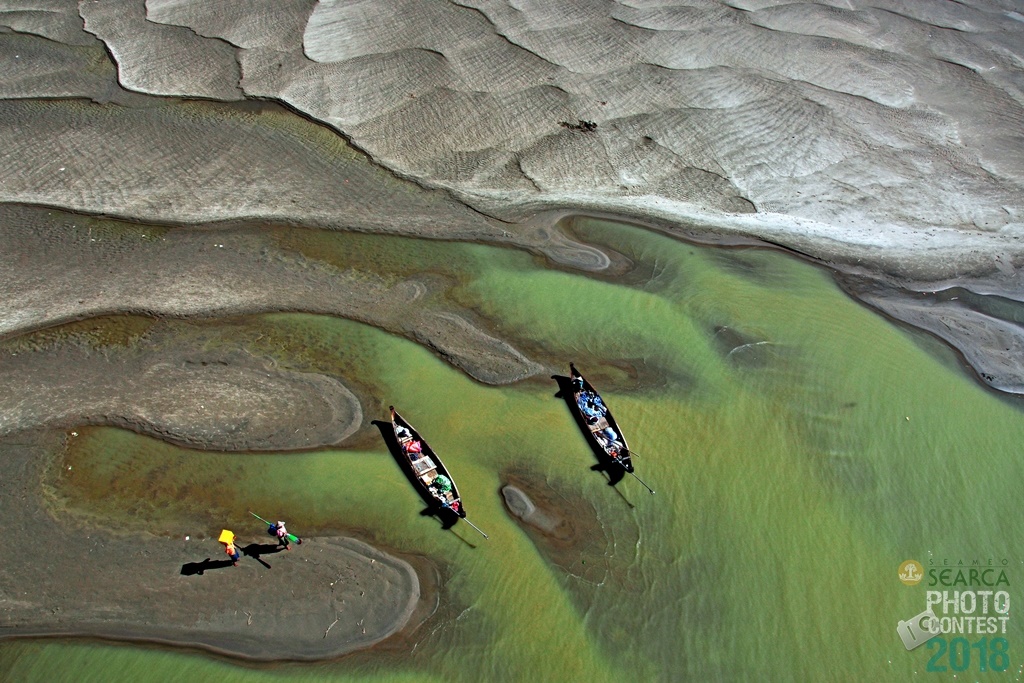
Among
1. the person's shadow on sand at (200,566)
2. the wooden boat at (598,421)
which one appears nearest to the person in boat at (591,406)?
the wooden boat at (598,421)

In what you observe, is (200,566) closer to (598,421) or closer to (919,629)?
(598,421)

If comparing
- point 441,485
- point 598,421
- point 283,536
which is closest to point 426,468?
point 441,485

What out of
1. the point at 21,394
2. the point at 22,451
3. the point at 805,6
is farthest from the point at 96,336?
the point at 805,6

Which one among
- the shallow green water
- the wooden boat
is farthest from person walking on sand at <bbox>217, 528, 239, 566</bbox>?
the wooden boat

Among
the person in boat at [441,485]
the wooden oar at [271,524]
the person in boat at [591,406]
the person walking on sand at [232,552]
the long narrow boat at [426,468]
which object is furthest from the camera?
the person in boat at [591,406]

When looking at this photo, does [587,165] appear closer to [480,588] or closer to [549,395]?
[549,395]

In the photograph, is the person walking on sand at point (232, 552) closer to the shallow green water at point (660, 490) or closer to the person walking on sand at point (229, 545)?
the person walking on sand at point (229, 545)

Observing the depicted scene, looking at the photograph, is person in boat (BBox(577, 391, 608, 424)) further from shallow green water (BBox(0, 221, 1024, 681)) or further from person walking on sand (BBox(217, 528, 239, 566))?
person walking on sand (BBox(217, 528, 239, 566))
